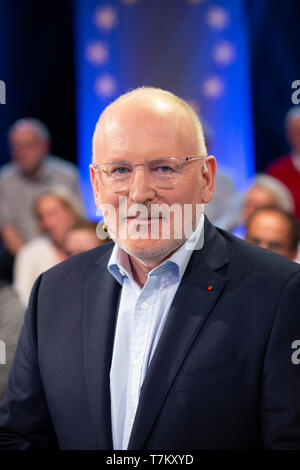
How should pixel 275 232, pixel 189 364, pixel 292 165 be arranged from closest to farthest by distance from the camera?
pixel 189 364 → pixel 275 232 → pixel 292 165

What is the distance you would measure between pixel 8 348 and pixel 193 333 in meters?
1.00

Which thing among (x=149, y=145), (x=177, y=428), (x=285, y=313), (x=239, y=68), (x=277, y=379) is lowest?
(x=177, y=428)

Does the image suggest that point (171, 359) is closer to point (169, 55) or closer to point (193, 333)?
point (193, 333)

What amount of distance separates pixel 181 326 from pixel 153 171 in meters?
0.37

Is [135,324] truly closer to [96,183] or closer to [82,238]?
[96,183]

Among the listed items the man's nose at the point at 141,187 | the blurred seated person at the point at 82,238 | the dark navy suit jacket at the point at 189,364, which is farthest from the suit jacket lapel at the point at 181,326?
the blurred seated person at the point at 82,238

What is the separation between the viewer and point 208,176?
155cm

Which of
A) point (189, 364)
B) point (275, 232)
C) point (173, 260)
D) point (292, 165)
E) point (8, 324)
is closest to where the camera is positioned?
point (189, 364)

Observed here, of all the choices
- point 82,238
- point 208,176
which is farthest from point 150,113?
point 82,238

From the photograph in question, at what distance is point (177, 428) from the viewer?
1.34 m

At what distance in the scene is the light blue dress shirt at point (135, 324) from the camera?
1.42 m

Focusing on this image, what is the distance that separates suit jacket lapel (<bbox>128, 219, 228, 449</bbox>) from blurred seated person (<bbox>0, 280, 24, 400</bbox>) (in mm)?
888

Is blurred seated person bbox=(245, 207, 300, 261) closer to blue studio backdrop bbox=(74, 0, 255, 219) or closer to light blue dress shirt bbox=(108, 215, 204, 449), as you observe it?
light blue dress shirt bbox=(108, 215, 204, 449)
